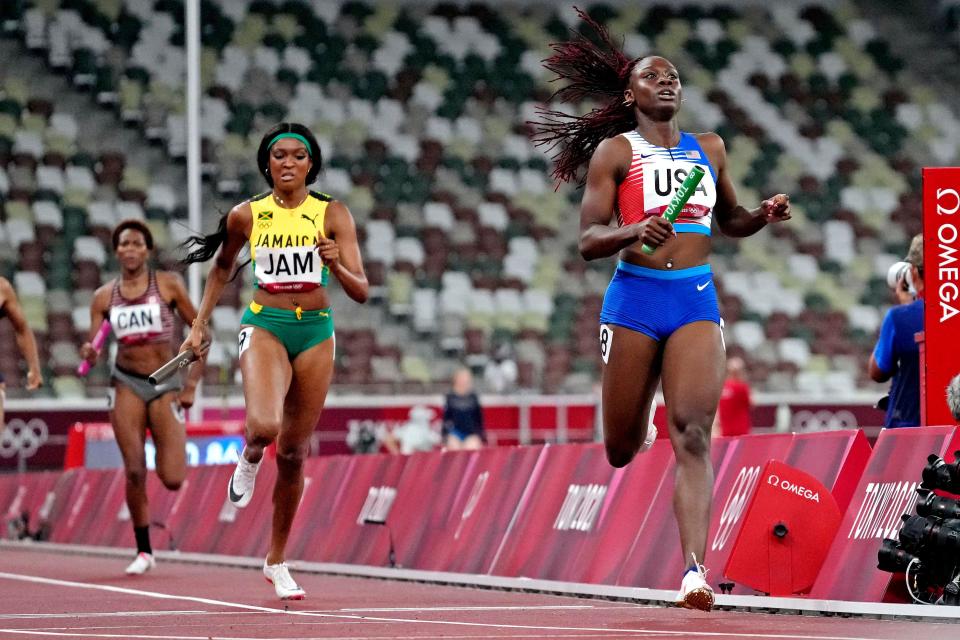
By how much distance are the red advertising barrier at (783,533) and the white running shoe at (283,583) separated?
2285 millimetres

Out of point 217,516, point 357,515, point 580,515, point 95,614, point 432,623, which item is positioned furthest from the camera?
point 217,516

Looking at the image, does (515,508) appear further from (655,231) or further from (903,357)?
(655,231)

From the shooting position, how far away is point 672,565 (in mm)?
8484

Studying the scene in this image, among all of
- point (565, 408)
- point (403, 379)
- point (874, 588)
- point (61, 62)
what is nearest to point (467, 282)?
point (403, 379)

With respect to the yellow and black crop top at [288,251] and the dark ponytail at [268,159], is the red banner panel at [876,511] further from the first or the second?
the dark ponytail at [268,159]

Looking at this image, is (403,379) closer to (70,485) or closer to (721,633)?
(70,485)

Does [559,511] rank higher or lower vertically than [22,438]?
higher

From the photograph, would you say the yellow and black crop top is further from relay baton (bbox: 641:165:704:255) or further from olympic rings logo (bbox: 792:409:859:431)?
olympic rings logo (bbox: 792:409:859:431)

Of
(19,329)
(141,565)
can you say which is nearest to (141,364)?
(19,329)

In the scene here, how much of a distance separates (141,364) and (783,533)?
579cm

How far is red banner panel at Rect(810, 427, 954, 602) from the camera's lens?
7199mm

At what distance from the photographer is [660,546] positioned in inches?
343

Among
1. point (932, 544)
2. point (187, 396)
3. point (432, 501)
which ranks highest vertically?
point (932, 544)

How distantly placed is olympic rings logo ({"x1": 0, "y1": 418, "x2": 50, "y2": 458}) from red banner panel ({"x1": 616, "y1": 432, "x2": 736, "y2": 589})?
14.8 metres
